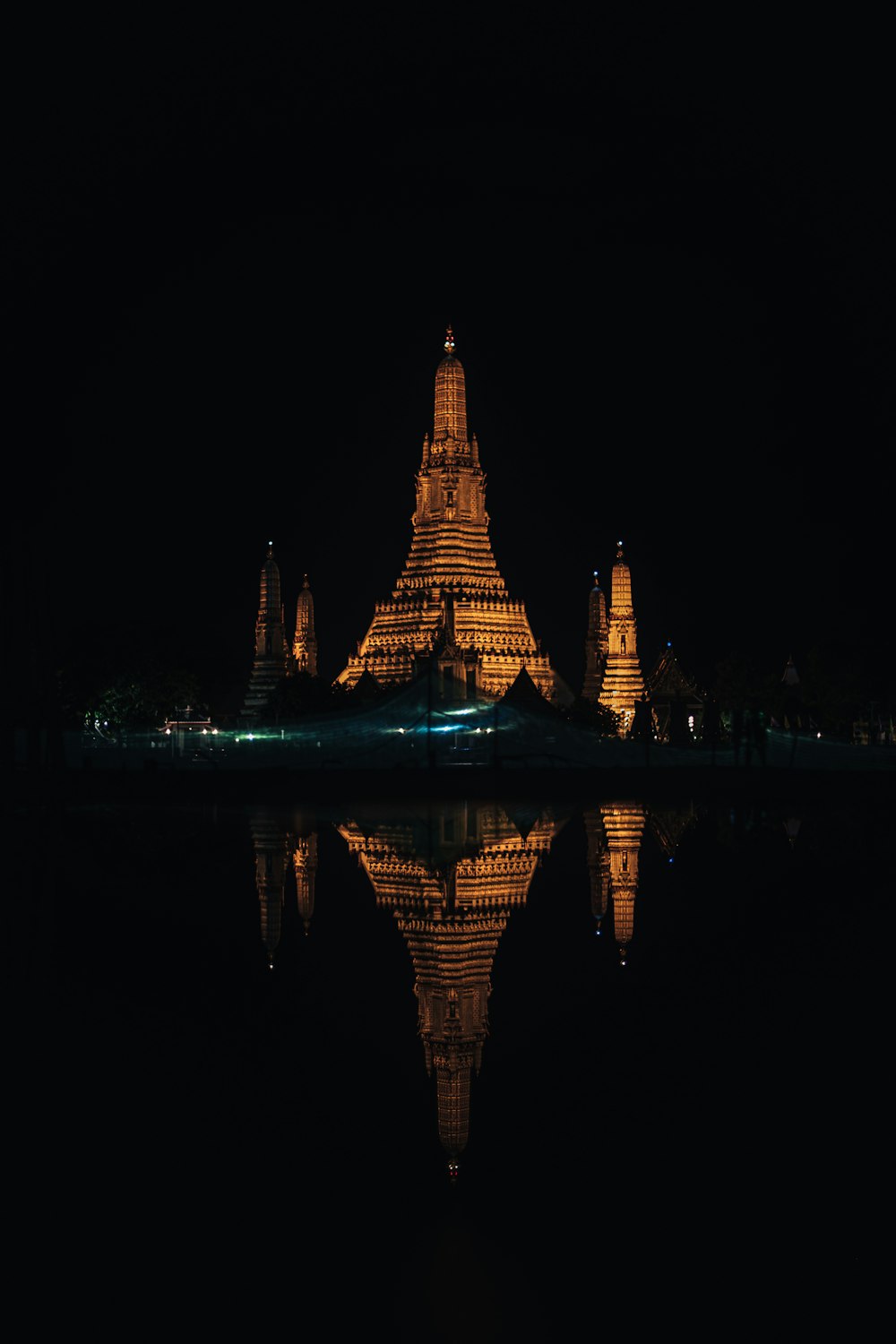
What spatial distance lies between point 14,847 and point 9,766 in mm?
8078

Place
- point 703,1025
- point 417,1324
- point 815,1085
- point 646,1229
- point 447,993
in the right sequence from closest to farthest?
1. point 417,1324
2. point 646,1229
3. point 815,1085
4. point 703,1025
5. point 447,993

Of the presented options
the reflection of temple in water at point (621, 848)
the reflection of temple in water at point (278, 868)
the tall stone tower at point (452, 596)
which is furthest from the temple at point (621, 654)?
the reflection of temple in water at point (278, 868)

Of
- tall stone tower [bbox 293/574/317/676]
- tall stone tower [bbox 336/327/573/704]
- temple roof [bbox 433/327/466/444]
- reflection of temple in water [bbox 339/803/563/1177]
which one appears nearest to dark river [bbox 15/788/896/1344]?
reflection of temple in water [bbox 339/803/563/1177]

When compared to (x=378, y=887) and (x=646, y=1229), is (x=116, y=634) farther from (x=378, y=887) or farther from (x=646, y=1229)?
(x=646, y=1229)

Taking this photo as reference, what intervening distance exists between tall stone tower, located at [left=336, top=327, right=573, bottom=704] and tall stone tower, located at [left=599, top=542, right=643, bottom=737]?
6746 millimetres

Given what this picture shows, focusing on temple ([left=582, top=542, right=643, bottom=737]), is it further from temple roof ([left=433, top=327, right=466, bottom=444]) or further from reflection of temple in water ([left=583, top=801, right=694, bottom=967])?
reflection of temple in water ([left=583, top=801, right=694, bottom=967])

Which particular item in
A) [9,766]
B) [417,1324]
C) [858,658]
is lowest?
[417,1324]

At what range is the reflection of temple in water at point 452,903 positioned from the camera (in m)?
9.05

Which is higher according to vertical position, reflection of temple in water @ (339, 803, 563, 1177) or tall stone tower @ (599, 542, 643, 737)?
tall stone tower @ (599, 542, 643, 737)

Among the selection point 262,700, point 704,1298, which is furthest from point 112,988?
point 262,700

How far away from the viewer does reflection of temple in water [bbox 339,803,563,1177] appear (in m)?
9.05

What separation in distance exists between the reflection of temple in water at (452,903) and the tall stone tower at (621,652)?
59.7 meters

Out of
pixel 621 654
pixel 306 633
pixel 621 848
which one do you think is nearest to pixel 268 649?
pixel 306 633

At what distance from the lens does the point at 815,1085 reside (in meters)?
8.43
